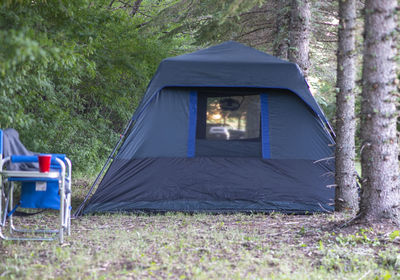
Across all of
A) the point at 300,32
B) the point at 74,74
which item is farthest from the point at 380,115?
the point at 74,74

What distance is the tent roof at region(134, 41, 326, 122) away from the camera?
5676mm

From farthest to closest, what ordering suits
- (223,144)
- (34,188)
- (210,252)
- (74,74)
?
(74,74) < (223,144) < (34,188) < (210,252)

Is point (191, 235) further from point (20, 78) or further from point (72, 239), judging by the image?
point (20, 78)

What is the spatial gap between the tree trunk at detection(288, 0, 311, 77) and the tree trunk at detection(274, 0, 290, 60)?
0.83 feet

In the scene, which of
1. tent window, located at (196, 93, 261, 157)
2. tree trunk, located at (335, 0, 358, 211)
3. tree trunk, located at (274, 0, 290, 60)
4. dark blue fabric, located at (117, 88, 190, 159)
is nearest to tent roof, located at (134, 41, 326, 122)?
dark blue fabric, located at (117, 88, 190, 159)

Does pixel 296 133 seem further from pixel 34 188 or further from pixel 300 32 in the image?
pixel 34 188

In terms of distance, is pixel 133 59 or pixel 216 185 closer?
pixel 216 185

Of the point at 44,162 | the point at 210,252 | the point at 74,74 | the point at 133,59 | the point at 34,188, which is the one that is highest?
the point at 133,59

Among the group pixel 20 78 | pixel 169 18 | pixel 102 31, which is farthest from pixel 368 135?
pixel 102 31

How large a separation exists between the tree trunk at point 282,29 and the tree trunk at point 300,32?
252 mm

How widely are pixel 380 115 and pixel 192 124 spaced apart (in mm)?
2399

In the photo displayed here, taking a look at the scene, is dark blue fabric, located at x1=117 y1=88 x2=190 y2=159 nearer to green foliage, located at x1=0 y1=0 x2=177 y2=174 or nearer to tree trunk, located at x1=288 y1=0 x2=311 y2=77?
green foliage, located at x1=0 y1=0 x2=177 y2=174

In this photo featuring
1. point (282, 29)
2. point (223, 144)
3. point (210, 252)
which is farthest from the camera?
point (282, 29)

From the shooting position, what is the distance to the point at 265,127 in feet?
19.2
